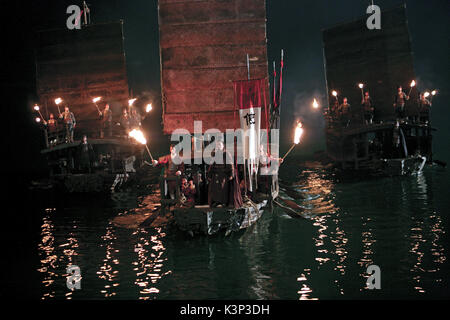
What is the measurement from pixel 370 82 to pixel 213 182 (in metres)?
21.8

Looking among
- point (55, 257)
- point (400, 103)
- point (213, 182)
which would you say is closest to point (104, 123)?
point (55, 257)

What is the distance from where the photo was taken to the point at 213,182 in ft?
39.2

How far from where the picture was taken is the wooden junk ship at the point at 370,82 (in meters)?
27.6

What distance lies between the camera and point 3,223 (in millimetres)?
16547

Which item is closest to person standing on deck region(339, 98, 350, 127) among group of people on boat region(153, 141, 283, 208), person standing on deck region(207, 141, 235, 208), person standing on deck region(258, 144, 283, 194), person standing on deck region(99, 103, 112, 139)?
group of people on boat region(153, 141, 283, 208)

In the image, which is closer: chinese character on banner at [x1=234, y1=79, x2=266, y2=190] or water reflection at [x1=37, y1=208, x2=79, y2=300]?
water reflection at [x1=37, y1=208, x2=79, y2=300]

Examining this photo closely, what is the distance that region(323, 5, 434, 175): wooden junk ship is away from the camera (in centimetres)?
2761

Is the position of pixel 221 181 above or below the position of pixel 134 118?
below

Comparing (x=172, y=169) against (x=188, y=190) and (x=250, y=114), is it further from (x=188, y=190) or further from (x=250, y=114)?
(x=250, y=114)

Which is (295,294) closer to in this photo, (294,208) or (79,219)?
(294,208)

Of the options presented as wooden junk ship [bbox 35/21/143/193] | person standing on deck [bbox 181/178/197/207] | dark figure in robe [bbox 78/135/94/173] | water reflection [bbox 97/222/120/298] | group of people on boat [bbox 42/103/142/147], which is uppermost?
wooden junk ship [bbox 35/21/143/193]

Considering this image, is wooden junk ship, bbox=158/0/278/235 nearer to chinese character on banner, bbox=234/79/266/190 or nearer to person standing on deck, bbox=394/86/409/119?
chinese character on banner, bbox=234/79/266/190

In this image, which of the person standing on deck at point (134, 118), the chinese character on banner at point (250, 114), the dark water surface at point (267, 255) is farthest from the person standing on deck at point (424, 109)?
the person standing on deck at point (134, 118)
